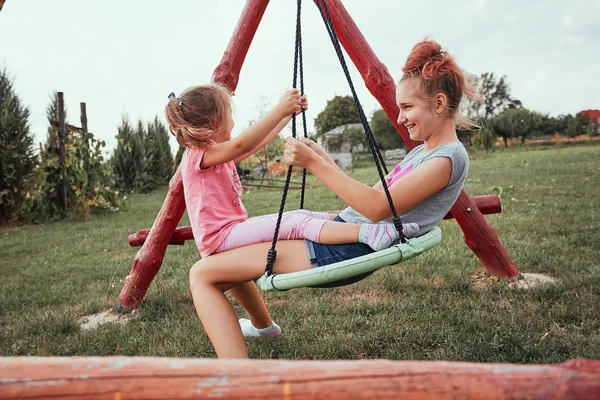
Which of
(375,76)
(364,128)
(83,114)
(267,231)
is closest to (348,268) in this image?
(267,231)

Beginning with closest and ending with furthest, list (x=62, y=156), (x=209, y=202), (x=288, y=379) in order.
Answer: (x=288, y=379) → (x=209, y=202) → (x=62, y=156)

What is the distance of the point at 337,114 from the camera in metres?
49.7

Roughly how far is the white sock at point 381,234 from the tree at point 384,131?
31.4 metres

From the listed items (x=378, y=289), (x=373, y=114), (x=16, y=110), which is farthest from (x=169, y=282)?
(x=373, y=114)

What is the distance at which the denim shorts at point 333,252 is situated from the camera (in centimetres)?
208

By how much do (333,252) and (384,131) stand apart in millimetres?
32173

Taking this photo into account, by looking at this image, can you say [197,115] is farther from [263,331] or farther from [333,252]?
[263,331]

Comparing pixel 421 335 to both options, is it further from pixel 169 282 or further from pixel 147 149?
pixel 147 149

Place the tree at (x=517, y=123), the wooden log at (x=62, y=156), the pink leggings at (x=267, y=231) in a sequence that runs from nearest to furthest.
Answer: the pink leggings at (x=267, y=231)
the wooden log at (x=62, y=156)
the tree at (x=517, y=123)

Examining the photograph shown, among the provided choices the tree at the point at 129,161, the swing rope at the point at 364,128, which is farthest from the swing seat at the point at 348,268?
the tree at the point at 129,161

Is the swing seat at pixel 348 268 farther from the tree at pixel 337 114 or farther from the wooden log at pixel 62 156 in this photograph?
the tree at pixel 337 114

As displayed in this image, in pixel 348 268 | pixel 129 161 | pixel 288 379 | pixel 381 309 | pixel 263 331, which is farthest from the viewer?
pixel 129 161

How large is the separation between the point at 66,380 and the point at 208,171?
60.1 inches

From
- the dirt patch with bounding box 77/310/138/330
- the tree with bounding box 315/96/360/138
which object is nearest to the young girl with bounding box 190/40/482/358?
the dirt patch with bounding box 77/310/138/330
